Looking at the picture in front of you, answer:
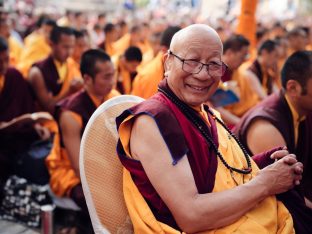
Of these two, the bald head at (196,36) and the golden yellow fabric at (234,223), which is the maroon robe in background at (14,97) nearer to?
the golden yellow fabric at (234,223)

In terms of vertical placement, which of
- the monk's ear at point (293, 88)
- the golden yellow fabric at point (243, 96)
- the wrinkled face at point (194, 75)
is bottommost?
the golden yellow fabric at point (243, 96)

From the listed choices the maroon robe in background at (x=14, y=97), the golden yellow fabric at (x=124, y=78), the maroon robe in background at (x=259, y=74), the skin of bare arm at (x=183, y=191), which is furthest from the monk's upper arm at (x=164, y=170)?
the golden yellow fabric at (x=124, y=78)

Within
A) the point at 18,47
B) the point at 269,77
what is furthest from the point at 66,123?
the point at 18,47

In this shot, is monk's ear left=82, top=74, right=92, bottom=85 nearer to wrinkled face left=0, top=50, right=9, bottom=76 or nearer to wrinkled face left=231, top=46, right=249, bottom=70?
wrinkled face left=0, top=50, right=9, bottom=76

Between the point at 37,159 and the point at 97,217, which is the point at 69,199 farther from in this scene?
the point at 97,217

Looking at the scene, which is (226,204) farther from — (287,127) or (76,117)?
(76,117)

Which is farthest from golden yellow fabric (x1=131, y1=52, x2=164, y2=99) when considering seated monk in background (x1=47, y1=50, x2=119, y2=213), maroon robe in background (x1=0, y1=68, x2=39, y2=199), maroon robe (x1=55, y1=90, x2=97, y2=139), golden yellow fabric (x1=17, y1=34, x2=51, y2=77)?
golden yellow fabric (x1=17, y1=34, x2=51, y2=77)

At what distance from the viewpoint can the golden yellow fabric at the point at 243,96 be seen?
5223 millimetres

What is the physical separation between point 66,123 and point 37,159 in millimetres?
608

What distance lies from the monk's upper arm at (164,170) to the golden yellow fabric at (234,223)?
99 mm

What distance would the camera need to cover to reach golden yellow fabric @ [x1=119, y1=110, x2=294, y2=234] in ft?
6.42

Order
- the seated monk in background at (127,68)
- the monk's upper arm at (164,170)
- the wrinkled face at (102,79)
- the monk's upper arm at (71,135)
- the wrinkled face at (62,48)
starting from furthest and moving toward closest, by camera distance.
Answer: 1. the seated monk in background at (127,68)
2. the wrinkled face at (62,48)
3. the wrinkled face at (102,79)
4. the monk's upper arm at (71,135)
5. the monk's upper arm at (164,170)

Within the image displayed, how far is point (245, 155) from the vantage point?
2277 mm

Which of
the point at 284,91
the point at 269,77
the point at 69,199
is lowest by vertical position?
the point at 69,199
